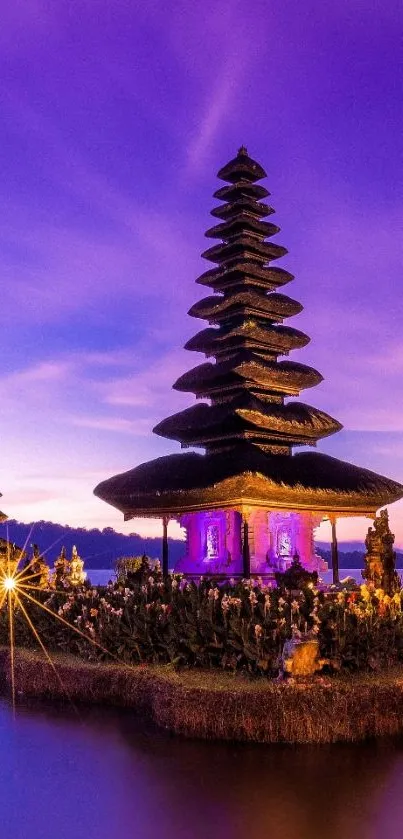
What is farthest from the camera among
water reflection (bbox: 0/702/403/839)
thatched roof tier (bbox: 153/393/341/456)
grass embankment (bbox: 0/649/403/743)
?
thatched roof tier (bbox: 153/393/341/456)

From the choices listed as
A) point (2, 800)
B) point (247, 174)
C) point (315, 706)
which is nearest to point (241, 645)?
point (315, 706)

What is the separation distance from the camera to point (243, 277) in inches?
1172

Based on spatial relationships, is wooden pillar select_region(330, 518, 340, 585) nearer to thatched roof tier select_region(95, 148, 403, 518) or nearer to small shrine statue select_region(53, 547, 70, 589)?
thatched roof tier select_region(95, 148, 403, 518)

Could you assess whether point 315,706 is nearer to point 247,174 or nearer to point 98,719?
point 98,719

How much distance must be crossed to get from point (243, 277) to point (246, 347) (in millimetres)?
2779

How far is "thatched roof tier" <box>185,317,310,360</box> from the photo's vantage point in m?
28.8

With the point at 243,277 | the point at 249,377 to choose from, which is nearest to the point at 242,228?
the point at 243,277

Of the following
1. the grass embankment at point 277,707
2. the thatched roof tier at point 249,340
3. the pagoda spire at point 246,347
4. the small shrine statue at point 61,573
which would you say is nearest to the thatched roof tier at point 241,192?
the pagoda spire at point 246,347

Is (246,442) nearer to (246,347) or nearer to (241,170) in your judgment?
(246,347)

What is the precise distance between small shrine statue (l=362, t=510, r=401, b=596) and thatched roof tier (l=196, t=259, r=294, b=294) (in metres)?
13.4

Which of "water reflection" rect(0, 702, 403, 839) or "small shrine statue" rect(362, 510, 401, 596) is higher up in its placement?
"small shrine statue" rect(362, 510, 401, 596)

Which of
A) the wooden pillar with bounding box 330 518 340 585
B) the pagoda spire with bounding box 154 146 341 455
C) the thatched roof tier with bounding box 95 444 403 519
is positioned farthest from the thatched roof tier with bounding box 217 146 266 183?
the wooden pillar with bounding box 330 518 340 585

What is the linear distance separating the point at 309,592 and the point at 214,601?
6.31 feet

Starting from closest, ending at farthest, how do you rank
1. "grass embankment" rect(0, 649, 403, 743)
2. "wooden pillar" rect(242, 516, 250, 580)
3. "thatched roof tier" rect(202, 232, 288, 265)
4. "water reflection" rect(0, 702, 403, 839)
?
"water reflection" rect(0, 702, 403, 839) → "grass embankment" rect(0, 649, 403, 743) → "wooden pillar" rect(242, 516, 250, 580) → "thatched roof tier" rect(202, 232, 288, 265)
